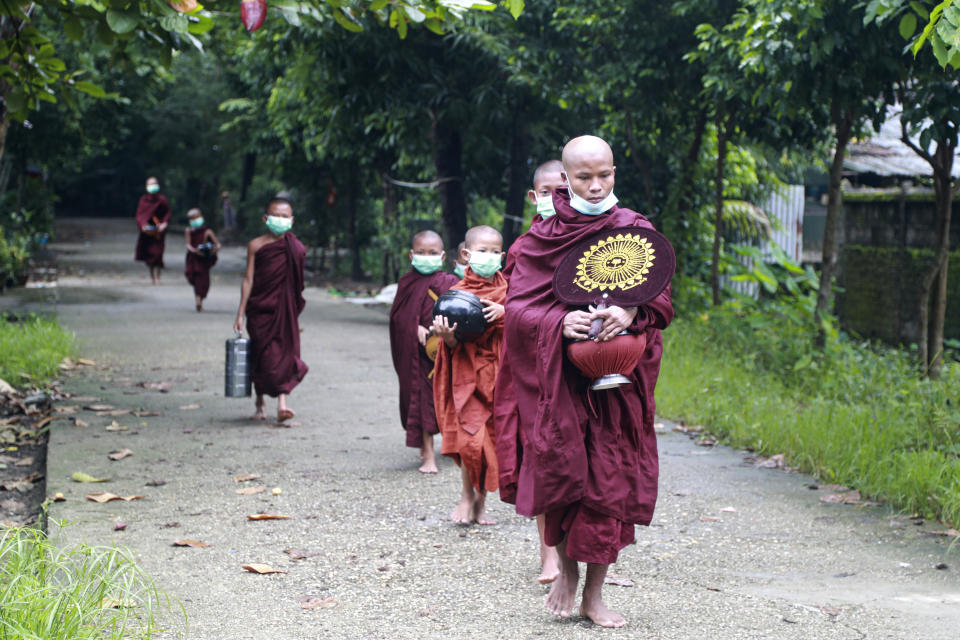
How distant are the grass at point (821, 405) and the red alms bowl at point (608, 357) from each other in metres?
2.54

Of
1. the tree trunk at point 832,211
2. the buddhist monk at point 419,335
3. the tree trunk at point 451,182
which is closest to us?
the buddhist monk at point 419,335

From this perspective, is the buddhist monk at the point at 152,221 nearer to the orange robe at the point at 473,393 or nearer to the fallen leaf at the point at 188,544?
the orange robe at the point at 473,393

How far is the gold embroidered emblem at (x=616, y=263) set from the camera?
3875 millimetres

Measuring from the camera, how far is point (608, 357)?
153 inches

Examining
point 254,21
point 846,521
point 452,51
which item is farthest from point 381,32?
point 846,521

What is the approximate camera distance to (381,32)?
12336 millimetres

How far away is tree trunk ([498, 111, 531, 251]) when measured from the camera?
45.6 ft

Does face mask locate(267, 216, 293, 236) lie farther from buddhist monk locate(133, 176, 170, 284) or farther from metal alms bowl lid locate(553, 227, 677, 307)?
buddhist monk locate(133, 176, 170, 284)

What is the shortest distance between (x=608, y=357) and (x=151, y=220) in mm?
16720

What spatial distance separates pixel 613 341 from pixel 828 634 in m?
1.38

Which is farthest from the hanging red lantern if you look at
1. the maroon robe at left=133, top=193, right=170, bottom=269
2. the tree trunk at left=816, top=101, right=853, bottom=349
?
the maroon robe at left=133, top=193, right=170, bottom=269

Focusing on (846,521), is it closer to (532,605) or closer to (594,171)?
(532,605)

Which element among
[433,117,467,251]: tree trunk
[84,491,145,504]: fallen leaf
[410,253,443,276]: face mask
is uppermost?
Result: [433,117,467,251]: tree trunk

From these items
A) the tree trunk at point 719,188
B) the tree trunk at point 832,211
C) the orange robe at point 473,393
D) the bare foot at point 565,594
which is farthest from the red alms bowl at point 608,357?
the tree trunk at point 719,188
